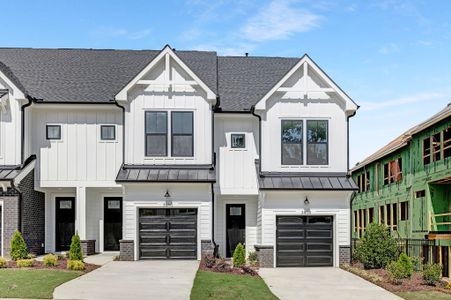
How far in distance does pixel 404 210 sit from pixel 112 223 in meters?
14.9

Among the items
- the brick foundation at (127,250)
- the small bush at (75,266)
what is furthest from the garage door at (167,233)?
the small bush at (75,266)

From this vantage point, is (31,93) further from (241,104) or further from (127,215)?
(241,104)

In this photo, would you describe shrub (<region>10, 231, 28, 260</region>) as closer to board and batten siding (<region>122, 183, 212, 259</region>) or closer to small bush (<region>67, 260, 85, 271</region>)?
small bush (<region>67, 260, 85, 271</region>)

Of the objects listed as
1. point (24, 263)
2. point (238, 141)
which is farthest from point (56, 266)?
point (238, 141)

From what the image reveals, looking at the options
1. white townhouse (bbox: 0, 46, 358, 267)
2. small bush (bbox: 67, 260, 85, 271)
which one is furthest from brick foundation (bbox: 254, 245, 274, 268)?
small bush (bbox: 67, 260, 85, 271)

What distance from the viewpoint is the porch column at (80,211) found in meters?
25.7

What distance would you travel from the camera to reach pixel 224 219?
26.9 m

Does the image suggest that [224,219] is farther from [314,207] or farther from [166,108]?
[166,108]

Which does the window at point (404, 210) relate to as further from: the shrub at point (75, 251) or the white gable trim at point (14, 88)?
the white gable trim at point (14, 88)

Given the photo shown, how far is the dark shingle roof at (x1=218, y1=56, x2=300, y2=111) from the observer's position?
27.1m

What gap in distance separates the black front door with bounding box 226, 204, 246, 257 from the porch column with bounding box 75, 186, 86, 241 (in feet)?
21.1

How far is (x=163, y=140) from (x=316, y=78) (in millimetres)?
7102

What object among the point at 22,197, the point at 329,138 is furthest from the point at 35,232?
the point at 329,138

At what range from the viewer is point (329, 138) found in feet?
82.4
